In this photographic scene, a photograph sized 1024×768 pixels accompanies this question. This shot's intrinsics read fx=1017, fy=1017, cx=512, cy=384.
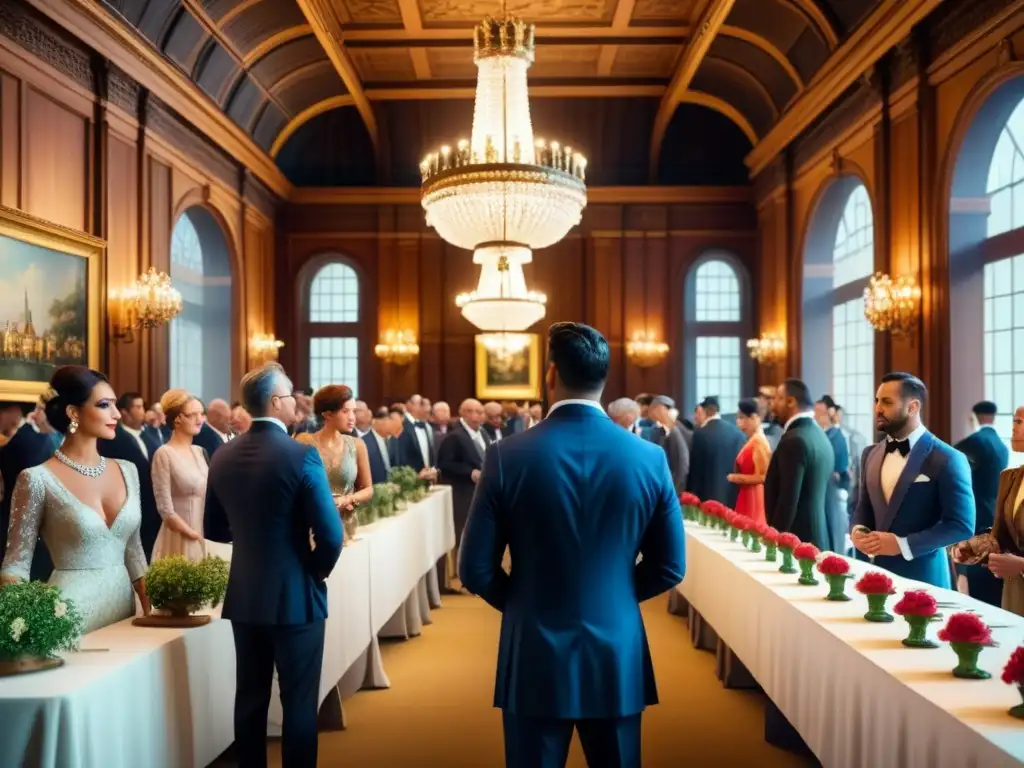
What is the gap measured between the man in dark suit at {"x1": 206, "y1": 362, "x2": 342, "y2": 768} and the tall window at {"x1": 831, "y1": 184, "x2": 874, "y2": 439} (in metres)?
10.0

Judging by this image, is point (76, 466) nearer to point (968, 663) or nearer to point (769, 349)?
point (968, 663)

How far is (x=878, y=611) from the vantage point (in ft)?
11.8

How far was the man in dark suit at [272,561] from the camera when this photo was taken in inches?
137

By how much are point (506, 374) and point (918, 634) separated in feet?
45.6

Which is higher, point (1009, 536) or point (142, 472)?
point (142, 472)

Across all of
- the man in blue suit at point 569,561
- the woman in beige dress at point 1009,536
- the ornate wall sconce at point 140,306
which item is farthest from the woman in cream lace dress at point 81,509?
Answer: the ornate wall sconce at point 140,306

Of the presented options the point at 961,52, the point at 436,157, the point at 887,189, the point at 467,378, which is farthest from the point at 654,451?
the point at 467,378

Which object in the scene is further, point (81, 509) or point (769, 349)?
point (769, 349)

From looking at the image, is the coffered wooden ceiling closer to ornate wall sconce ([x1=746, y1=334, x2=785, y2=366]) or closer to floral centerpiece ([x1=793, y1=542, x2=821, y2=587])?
ornate wall sconce ([x1=746, y1=334, x2=785, y2=366])

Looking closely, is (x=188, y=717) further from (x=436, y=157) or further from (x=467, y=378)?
(x=467, y=378)

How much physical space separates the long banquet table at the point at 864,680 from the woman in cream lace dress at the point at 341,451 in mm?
2050

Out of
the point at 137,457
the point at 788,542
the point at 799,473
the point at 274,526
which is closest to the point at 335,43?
the point at 137,457

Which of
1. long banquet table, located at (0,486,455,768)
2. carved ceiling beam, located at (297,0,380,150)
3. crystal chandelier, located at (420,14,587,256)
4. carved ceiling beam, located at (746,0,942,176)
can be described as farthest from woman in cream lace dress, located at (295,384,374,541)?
carved ceiling beam, located at (297,0,380,150)

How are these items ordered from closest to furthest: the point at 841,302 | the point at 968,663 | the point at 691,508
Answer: the point at 968,663, the point at 691,508, the point at 841,302
